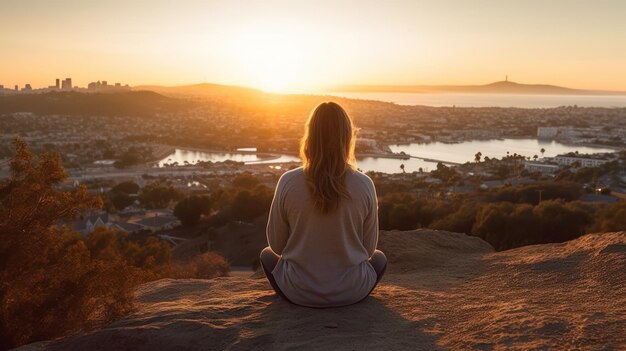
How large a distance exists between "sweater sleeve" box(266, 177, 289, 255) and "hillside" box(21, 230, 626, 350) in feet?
1.26

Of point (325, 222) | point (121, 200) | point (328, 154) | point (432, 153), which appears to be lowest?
point (121, 200)

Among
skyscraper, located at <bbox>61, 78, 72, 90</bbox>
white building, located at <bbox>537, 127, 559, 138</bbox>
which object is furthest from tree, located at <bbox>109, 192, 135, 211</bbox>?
skyscraper, located at <bbox>61, 78, 72, 90</bbox>

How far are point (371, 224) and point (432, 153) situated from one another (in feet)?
162

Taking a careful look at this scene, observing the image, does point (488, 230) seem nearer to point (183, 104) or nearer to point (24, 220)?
point (24, 220)

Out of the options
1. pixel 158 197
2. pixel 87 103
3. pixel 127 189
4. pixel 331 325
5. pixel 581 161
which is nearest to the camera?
pixel 331 325

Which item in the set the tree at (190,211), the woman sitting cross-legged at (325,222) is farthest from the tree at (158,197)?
the woman sitting cross-legged at (325,222)

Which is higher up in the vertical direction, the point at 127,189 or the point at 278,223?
the point at 278,223

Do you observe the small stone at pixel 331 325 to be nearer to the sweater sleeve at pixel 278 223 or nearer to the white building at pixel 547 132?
the sweater sleeve at pixel 278 223

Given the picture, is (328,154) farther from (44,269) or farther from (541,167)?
(541,167)

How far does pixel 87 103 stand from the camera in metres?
79.1

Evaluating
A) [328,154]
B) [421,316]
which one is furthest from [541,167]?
[328,154]

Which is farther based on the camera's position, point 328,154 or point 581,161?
point 581,161

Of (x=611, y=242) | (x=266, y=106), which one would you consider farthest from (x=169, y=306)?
(x=266, y=106)

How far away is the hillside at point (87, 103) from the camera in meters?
70.4
